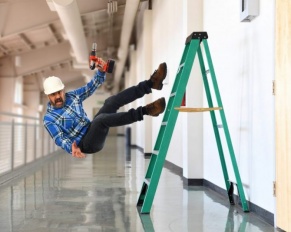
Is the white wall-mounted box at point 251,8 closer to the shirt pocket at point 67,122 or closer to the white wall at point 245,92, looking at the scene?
the white wall at point 245,92

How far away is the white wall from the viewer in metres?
3.24

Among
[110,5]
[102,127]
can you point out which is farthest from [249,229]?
[110,5]

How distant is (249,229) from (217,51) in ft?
7.85

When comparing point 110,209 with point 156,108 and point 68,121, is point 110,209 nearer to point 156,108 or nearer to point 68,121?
point 68,121

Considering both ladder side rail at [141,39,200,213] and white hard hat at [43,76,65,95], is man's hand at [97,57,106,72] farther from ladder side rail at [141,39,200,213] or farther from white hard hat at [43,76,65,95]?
ladder side rail at [141,39,200,213]

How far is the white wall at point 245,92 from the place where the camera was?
3.24m

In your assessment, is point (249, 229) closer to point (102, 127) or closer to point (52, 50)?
point (102, 127)

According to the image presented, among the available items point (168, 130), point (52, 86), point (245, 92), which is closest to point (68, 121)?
point (52, 86)

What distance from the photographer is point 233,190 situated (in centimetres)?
394

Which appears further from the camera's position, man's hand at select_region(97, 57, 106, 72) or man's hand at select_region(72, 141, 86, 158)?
man's hand at select_region(97, 57, 106, 72)

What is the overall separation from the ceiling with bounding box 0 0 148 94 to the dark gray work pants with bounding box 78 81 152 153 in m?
4.24

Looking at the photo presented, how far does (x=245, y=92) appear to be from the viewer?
3.77 m

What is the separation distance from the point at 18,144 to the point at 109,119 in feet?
20.3

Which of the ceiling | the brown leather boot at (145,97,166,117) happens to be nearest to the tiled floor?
the brown leather boot at (145,97,166,117)
